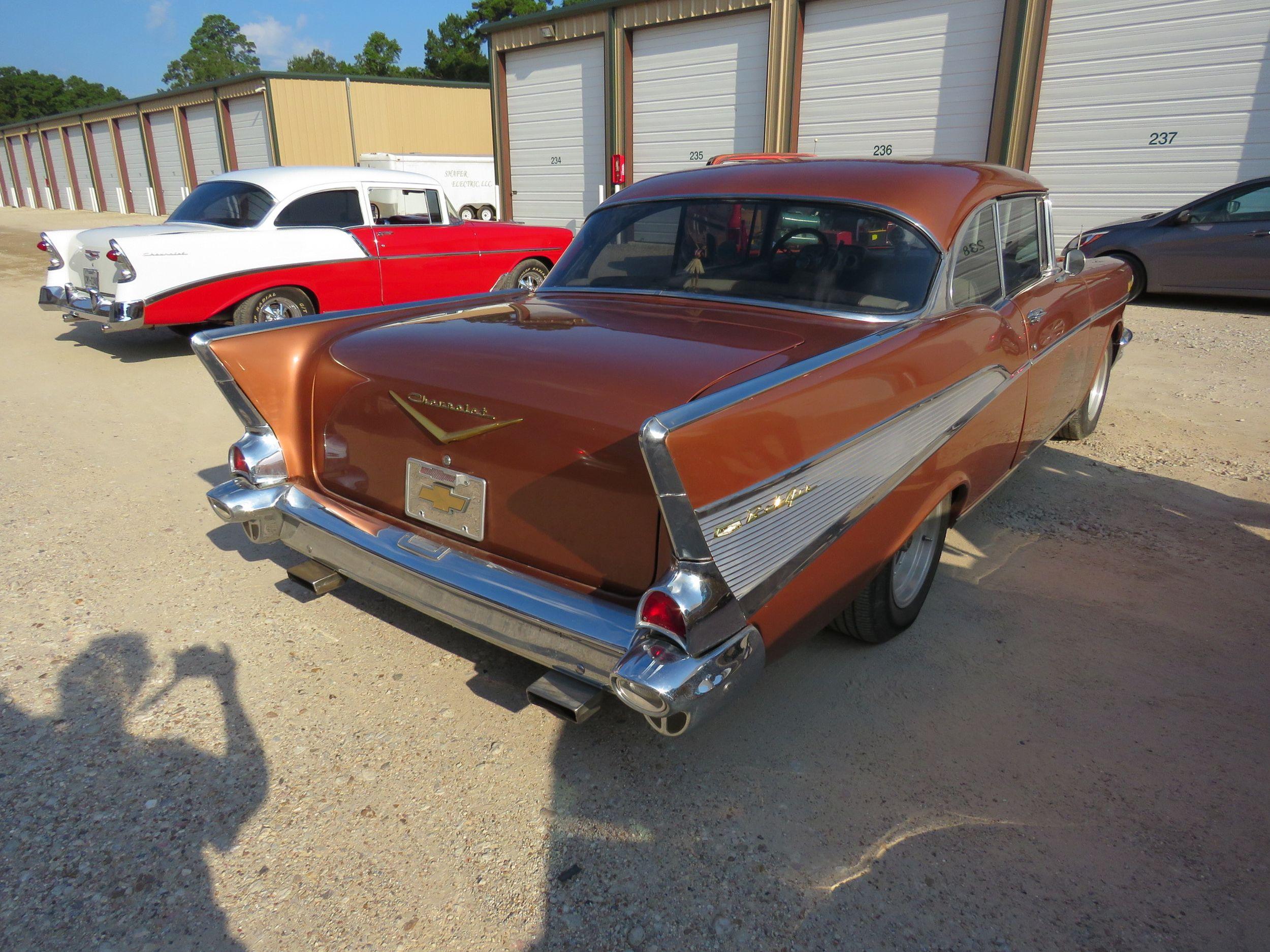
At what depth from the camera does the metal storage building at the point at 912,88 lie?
10.1 metres

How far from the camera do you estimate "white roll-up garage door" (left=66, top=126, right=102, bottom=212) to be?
3412 centimetres

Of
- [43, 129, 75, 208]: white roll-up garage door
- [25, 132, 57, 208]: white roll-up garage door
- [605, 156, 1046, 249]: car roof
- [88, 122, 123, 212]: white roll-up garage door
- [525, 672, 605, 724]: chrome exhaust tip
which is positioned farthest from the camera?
[25, 132, 57, 208]: white roll-up garage door

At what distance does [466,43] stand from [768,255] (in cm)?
5527

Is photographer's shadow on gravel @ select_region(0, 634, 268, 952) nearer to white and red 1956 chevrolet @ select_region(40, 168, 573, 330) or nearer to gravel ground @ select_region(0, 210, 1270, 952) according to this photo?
gravel ground @ select_region(0, 210, 1270, 952)

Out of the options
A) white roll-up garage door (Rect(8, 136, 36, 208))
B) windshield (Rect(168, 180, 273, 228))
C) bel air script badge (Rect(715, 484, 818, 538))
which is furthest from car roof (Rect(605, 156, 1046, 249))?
white roll-up garage door (Rect(8, 136, 36, 208))

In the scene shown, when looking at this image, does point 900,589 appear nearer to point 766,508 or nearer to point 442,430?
point 766,508

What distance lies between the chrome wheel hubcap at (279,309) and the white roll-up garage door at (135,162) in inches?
1109

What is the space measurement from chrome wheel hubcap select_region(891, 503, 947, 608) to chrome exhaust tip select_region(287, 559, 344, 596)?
1.95 metres

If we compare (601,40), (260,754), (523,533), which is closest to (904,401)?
Result: (523,533)

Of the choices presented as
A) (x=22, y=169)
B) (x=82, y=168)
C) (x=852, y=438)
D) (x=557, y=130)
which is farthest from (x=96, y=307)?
(x=22, y=169)

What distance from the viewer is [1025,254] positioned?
3752mm

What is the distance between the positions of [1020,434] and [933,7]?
422 inches

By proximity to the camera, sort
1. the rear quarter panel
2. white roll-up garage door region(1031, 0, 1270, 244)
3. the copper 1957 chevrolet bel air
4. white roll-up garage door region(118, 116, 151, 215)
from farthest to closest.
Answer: white roll-up garage door region(118, 116, 151, 215), white roll-up garage door region(1031, 0, 1270, 244), the copper 1957 chevrolet bel air, the rear quarter panel

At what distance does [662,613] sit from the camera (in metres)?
1.92
